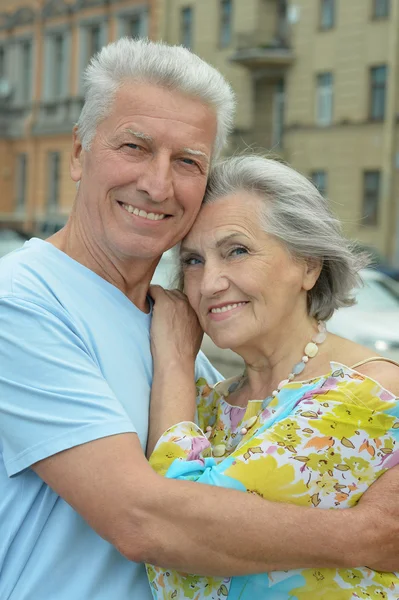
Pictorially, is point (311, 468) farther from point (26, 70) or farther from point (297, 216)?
point (26, 70)

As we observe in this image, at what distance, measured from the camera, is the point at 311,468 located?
217 centimetres

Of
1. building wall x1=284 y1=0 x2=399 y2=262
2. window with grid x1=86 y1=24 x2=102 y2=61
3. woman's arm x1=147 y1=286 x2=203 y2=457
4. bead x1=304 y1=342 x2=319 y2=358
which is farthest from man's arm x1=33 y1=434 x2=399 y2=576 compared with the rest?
window with grid x1=86 y1=24 x2=102 y2=61

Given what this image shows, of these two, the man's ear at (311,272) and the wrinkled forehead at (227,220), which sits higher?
the wrinkled forehead at (227,220)

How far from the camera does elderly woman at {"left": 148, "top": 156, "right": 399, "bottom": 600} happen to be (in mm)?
2182

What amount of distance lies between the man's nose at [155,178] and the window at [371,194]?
82.3 feet

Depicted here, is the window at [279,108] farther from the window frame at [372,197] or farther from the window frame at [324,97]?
the window frame at [372,197]

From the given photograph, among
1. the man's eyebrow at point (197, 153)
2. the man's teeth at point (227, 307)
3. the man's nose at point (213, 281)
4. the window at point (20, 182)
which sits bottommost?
the man's teeth at point (227, 307)

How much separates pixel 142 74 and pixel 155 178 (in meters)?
0.25

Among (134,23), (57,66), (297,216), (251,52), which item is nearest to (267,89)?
(251,52)

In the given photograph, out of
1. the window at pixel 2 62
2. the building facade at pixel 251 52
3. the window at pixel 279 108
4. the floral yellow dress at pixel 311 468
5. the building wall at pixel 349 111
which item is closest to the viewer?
the floral yellow dress at pixel 311 468

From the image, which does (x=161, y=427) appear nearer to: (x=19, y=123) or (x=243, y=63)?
(x=243, y=63)

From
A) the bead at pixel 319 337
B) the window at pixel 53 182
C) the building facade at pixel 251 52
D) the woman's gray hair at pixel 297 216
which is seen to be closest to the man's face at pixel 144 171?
the woman's gray hair at pixel 297 216

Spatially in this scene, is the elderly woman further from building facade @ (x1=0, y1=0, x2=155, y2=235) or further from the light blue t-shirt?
building facade @ (x1=0, y1=0, x2=155, y2=235)

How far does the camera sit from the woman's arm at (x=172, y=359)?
2.39m
